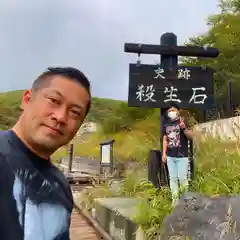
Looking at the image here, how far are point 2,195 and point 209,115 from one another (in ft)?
36.6

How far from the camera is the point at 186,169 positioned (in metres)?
4.54

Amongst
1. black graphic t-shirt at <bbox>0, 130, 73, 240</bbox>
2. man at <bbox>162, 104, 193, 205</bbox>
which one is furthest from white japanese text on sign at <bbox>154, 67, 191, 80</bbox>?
black graphic t-shirt at <bbox>0, 130, 73, 240</bbox>

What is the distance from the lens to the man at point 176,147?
4.49 metres

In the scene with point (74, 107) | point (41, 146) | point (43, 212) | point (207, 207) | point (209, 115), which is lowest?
point (207, 207)

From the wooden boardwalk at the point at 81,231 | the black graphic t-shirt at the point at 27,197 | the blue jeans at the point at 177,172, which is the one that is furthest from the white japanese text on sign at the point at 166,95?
the black graphic t-shirt at the point at 27,197

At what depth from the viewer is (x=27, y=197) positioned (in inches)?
32.5

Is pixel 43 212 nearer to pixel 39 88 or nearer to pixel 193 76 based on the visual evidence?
pixel 39 88

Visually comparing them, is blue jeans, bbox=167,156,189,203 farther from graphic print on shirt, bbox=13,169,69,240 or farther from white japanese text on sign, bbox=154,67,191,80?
graphic print on shirt, bbox=13,169,69,240

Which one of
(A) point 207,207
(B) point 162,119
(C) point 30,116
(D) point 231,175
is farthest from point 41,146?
(B) point 162,119

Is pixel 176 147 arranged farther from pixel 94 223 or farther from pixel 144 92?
pixel 94 223

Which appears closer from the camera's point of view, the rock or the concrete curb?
the rock

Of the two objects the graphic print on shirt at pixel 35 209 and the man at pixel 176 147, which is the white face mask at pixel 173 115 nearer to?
the man at pixel 176 147

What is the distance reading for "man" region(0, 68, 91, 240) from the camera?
805 mm

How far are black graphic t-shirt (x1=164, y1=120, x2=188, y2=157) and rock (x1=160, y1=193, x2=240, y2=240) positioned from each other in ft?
3.97
